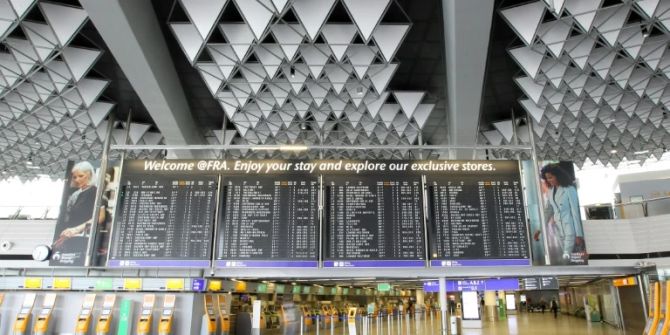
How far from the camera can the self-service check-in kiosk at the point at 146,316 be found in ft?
43.1

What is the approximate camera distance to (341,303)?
33.1 meters

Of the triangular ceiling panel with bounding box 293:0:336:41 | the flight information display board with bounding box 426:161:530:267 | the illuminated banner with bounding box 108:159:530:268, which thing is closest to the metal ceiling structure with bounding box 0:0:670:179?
the triangular ceiling panel with bounding box 293:0:336:41

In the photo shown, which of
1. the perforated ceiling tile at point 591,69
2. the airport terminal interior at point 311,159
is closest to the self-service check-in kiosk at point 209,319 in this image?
the airport terminal interior at point 311,159

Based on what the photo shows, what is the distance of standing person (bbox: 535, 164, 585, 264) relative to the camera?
38.4 ft

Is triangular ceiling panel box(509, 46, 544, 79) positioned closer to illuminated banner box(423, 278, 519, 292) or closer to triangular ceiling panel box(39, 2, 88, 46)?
illuminated banner box(423, 278, 519, 292)

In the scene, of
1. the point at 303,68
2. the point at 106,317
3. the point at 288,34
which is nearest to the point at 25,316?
the point at 106,317

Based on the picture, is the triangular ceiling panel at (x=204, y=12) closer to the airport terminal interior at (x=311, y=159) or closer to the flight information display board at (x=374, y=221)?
the airport terminal interior at (x=311, y=159)

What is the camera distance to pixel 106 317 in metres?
13.4

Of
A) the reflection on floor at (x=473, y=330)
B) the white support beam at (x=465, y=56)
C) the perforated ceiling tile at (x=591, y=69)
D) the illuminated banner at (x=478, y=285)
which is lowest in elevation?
the reflection on floor at (x=473, y=330)

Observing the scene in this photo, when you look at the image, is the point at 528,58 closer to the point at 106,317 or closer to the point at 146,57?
the point at 146,57

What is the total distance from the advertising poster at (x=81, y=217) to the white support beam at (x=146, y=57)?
211cm

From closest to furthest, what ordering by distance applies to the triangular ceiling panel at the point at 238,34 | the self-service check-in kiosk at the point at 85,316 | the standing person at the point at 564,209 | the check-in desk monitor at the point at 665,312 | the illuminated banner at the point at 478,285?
the check-in desk monitor at the point at 665,312 < the triangular ceiling panel at the point at 238,34 < the standing person at the point at 564,209 < the illuminated banner at the point at 478,285 < the self-service check-in kiosk at the point at 85,316

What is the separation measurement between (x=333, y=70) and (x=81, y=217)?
7282mm

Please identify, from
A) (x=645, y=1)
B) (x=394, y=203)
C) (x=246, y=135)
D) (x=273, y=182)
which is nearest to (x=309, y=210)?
(x=273, y=182)
